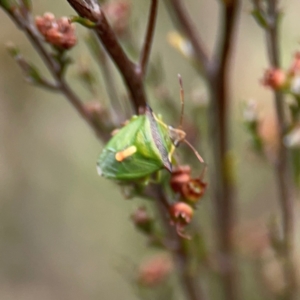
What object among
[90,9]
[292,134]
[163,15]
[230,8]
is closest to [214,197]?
[292,134]

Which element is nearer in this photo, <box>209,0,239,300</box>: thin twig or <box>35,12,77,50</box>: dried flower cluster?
<box>35,12,77,50</box>: dried flower cluster

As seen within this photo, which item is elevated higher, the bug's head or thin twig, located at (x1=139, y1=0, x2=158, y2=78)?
thin twig, located at (x1=139, y1=0, x2=158, y2=78)

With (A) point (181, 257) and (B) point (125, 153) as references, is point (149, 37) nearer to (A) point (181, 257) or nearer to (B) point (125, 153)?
(B) point (125, 153)

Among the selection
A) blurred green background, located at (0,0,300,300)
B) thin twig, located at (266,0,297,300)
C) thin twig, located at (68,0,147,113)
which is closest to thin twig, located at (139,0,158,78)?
thin twig, located at (68,0,147,113)


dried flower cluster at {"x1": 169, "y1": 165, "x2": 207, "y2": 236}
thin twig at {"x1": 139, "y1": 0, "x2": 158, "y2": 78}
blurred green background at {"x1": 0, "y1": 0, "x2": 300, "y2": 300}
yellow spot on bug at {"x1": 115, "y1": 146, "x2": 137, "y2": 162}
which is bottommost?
blurred green background at {"x1": 0, "y1": 0, "x2": 300, "y2": 300}

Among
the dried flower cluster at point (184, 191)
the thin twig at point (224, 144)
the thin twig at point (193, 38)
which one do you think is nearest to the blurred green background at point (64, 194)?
the thin twig at point (224, 144)

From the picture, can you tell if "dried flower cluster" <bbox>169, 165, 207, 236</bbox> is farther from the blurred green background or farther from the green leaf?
the blurred green background

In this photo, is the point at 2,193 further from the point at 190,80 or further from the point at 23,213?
the point at 190,80
